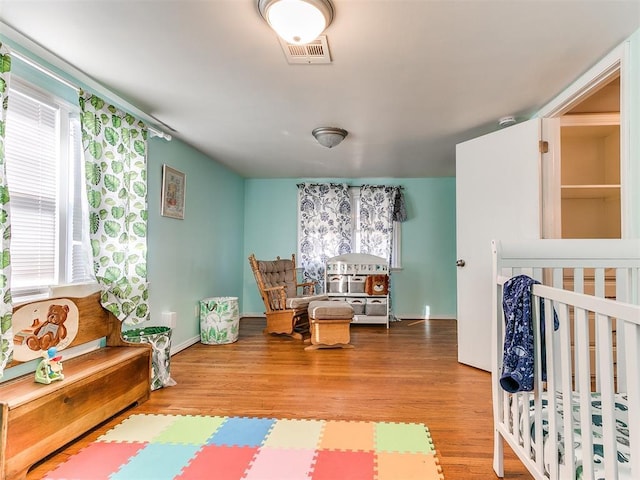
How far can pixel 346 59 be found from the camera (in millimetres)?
2057

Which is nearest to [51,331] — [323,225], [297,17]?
[297,17]

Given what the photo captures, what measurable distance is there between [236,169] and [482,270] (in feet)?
11.2

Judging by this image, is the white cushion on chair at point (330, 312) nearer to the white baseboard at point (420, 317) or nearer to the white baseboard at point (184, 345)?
the white baseboard at point (184, 345)

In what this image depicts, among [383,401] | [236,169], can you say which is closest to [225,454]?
[383,401]

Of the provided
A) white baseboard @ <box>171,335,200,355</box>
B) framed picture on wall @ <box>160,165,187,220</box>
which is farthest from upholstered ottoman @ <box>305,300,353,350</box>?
framed picture on wall @ <box>160,165,187,220</box>

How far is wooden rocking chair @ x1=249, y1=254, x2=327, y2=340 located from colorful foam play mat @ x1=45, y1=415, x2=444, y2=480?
2.02 metres

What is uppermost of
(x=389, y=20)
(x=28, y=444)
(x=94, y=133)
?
(x=389, y=20)

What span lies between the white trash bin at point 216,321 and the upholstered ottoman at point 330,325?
2.94 feet

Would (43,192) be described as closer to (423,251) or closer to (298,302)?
(298,302)

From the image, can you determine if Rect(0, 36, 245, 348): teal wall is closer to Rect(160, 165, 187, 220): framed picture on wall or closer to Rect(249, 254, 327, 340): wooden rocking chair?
Rect(160, 165, 187, 220): framed picture on wall

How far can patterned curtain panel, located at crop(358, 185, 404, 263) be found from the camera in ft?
→ 17.4

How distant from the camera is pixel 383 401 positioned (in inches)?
93.7

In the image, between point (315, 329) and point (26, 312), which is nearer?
point (26, 312)

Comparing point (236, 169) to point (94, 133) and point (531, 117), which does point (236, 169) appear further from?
point (531, 117)
